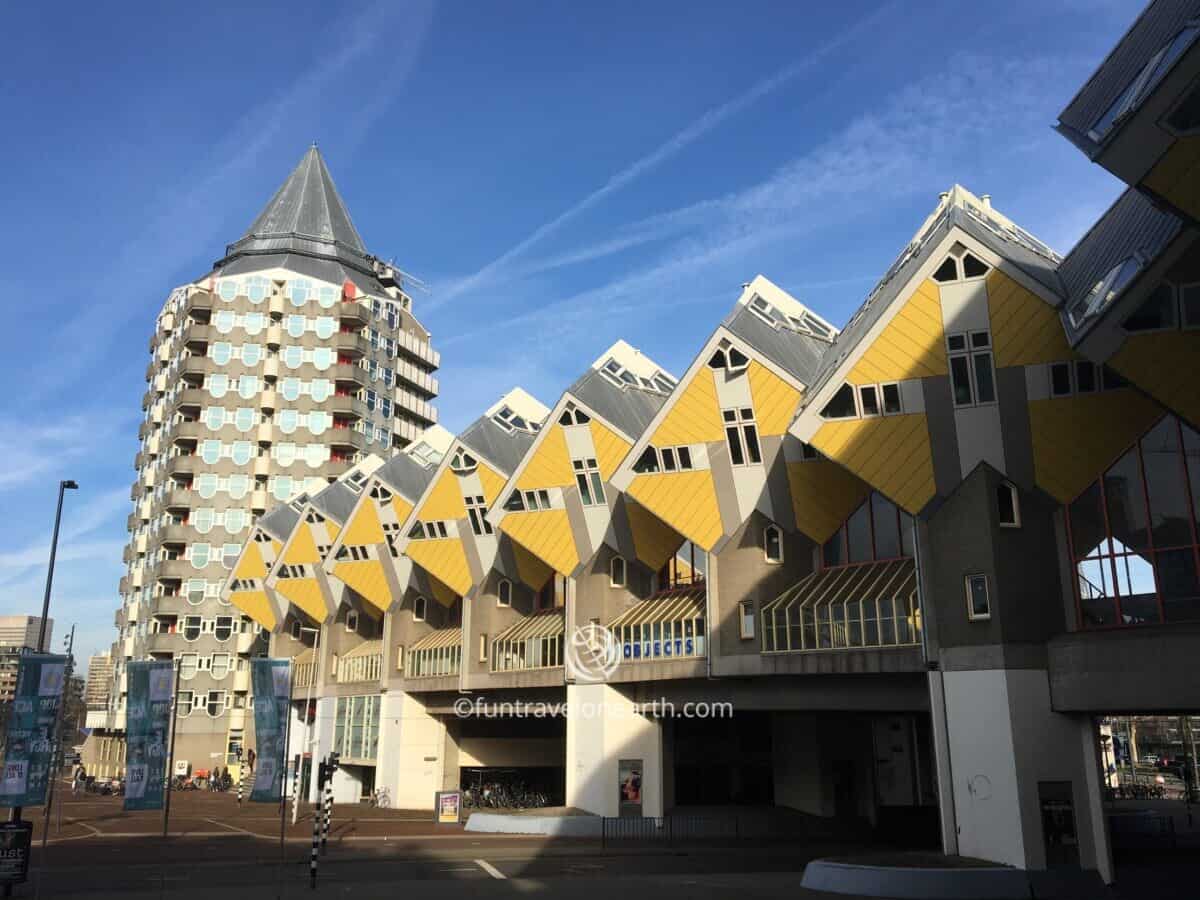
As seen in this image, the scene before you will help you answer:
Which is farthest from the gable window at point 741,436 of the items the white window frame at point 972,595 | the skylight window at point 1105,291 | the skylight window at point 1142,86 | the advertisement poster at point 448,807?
the advertisement poster at point 448,807

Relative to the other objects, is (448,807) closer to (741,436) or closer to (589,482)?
(589,482)

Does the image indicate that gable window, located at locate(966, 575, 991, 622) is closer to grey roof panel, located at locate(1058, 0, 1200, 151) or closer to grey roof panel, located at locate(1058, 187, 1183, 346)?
grey roof panel, located at locate(1058, 187, 1183, 346)

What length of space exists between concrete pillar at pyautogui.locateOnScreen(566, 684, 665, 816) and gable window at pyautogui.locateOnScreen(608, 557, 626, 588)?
4700 millimetres

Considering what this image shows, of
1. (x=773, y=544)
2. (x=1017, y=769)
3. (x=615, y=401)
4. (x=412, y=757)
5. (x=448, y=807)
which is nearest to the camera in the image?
(x=1017, y=769)

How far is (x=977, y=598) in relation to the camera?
3000cm

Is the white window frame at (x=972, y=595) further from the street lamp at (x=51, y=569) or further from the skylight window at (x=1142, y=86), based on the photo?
the street lamp at (x=51, y=569)

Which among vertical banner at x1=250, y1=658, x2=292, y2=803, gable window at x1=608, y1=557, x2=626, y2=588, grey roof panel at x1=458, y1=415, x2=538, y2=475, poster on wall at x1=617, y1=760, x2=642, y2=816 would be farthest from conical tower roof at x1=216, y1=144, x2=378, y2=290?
vertical banner at x1=250, y1=658, x2=292, y2=803

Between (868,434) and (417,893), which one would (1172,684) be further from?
(417,893)

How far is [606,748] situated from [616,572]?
7.83m

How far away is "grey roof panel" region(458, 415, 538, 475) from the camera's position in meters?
52.5

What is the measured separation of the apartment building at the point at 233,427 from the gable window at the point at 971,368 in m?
70.1

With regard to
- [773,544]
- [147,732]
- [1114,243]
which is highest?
[1114,243]

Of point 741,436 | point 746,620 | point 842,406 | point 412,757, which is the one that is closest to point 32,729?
point 746,620

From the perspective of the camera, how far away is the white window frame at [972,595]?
29656 mm
